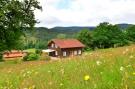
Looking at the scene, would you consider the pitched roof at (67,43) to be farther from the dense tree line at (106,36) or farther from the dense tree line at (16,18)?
the dense tree line at (16,18)

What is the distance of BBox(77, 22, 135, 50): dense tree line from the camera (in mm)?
108812

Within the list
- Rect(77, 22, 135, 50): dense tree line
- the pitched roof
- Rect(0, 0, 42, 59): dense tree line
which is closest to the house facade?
the pitched roof

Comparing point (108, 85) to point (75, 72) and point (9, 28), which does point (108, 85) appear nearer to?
point (75, 72)

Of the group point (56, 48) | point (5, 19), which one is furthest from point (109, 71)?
point (56, 48)

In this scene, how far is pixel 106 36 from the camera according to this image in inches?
4316

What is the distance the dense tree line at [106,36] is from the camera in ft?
357

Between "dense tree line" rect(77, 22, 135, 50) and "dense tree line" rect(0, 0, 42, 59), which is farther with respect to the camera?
"dense tree line" rect(77, 22, 135, 50)

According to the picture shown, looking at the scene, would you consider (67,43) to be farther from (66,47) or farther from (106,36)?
(106,36)

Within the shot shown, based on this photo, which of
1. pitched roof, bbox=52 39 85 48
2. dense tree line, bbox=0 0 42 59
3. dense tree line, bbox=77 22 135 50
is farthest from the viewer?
dense tree line, bbox=77 22 135 50

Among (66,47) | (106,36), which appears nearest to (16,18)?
(66,47)

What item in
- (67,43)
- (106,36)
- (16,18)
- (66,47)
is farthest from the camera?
(106,36)

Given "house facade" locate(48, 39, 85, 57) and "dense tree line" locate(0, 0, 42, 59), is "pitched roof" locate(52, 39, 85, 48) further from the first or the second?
"dense tree line" locate(0, 0, 42, 59)

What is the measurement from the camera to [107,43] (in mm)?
109938

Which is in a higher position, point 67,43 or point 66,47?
point 67,43
